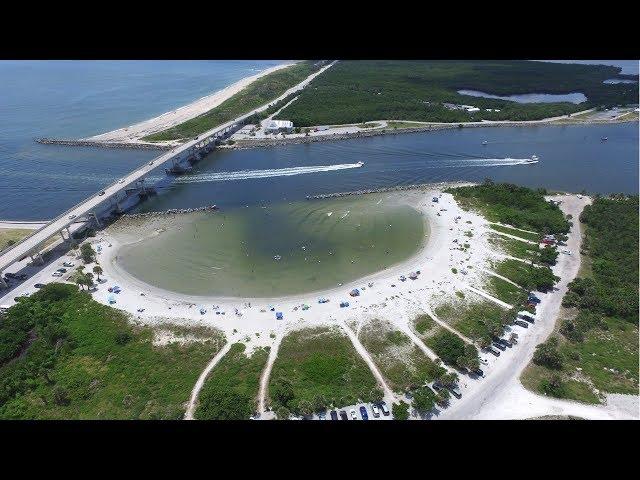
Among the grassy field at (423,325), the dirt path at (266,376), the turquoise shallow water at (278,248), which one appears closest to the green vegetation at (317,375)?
the dirt path at (266,376)

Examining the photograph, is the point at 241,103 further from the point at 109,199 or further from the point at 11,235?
the point at 11,235

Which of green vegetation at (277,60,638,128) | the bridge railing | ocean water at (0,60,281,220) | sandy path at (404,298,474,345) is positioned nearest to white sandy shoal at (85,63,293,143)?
ocean water at (0,60,281,220)

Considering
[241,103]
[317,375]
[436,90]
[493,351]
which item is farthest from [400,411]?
[436,90]

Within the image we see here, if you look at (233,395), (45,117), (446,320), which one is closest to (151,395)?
(233,395)

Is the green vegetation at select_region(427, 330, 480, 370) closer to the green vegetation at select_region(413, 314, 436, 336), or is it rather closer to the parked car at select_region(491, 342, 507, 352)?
the green vegetation at select_region(413, 314, 436, 336)
